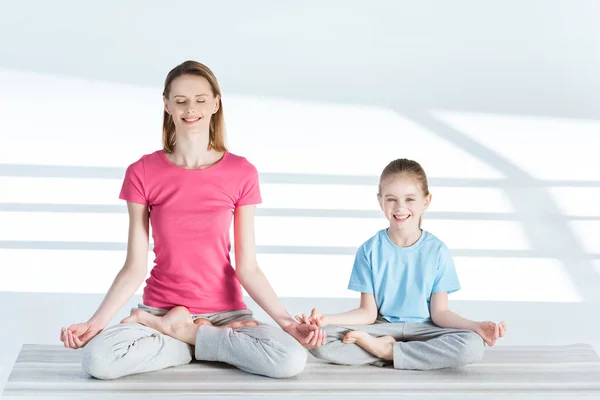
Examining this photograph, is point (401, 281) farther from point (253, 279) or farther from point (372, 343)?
point (253, 279)

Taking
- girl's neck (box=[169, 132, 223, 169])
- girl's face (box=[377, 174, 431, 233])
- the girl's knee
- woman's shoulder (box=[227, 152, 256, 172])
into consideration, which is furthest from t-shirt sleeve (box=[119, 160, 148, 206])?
the girl's knee

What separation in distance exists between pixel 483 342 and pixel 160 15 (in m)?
5.11

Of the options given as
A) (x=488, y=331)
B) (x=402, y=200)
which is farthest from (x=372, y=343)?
(x=402, y=200)

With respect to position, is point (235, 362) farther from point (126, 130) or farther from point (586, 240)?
point (126, 130)

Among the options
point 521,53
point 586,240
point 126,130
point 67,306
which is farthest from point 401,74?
point 67,306

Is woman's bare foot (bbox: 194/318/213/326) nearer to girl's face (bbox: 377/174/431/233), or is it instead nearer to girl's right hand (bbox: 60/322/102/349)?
girl's right hand (bbox: 60/322/102/349)

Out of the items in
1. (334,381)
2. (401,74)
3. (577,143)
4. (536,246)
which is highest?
(401,74)

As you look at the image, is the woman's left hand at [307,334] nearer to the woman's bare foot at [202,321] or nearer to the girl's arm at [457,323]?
the woman's bare foot at [202,321]

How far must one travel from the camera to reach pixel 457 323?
11.8 ft

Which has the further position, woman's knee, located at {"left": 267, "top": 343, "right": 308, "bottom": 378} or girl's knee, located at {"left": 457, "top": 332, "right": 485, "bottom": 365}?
girl's knee, located at {"left": 457, "top": 332, "right": 485, "bottom": 365}

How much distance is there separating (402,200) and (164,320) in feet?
2.79

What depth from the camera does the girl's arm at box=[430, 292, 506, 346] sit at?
3480 mm

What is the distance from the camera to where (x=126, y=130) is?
702cm

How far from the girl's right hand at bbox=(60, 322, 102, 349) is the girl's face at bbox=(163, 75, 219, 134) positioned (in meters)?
0.69
